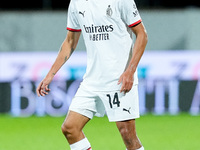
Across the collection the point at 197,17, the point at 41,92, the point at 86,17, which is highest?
the point at 86,17

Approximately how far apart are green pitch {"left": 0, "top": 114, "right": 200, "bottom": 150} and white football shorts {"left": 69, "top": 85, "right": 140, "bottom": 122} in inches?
118

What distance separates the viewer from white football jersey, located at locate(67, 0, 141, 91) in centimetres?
533

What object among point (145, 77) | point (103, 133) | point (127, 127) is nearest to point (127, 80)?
point (127, 127)

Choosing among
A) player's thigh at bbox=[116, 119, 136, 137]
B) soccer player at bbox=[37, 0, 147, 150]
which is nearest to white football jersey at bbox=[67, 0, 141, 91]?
soccer player at bbox=[37, 0, 147, 150]

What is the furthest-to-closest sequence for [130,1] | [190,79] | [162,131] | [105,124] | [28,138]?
[190,79]
[105,124]
[162,131]
[28,138]
[130,1]

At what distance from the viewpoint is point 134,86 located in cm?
543

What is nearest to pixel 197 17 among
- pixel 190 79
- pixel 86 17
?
pixel 190 79

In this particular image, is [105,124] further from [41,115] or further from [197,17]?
[197,17]

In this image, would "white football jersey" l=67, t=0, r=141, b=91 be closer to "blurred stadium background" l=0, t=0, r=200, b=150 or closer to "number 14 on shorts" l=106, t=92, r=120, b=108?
"number 14 on shorts" l=106, t=92, r=120, b=108

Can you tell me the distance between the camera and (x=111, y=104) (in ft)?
17.8

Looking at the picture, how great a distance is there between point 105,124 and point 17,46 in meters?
2.99

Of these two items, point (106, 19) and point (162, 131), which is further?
point (162, 131)

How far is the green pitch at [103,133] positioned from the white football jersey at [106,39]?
3103mm

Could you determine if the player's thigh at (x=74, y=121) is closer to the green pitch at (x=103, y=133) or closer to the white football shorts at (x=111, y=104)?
the white football shorts at (x=111, y=104)
